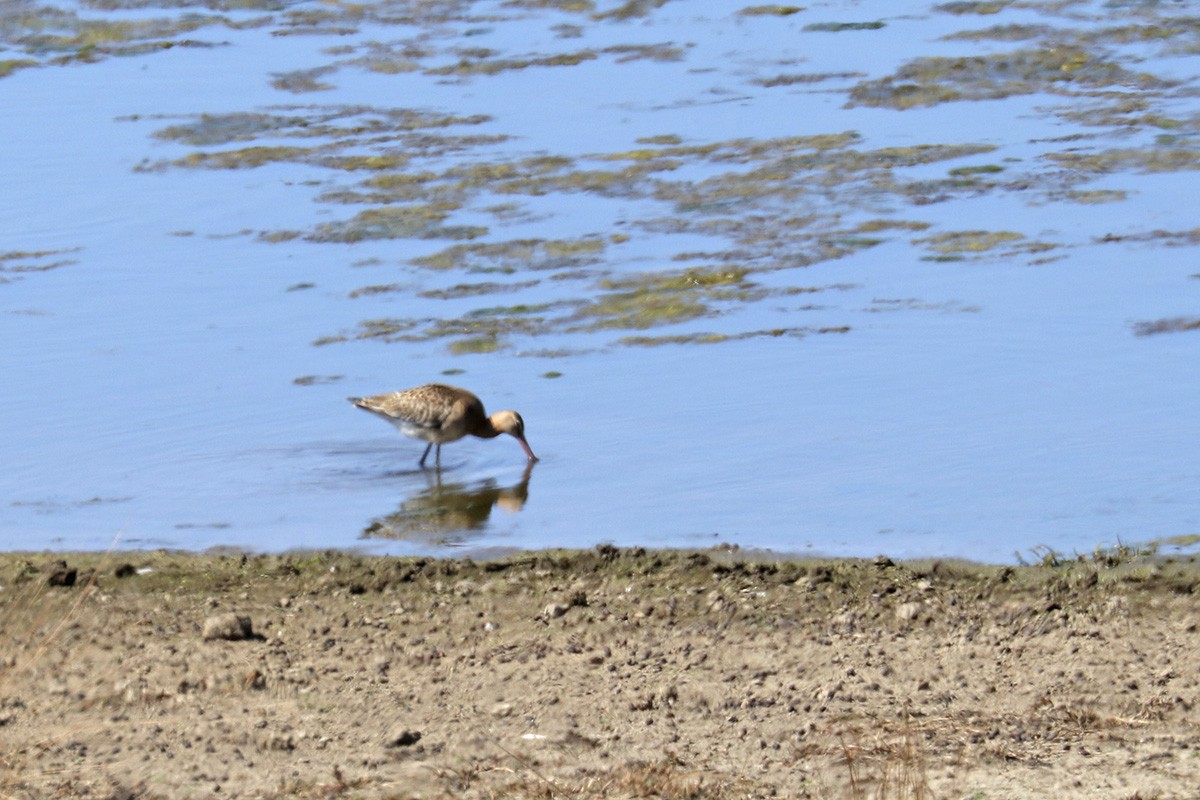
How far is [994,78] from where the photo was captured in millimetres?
21875

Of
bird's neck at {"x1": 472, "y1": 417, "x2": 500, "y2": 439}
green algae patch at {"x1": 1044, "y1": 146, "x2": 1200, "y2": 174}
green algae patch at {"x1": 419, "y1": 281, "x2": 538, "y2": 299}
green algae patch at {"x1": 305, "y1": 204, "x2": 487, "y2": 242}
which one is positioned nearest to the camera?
bird's neck at {"x1": 472, "y1": 417, "x2": 500, "y2": 439}

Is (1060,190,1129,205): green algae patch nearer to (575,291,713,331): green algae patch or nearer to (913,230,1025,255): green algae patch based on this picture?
(913,230,1025,255): green algae patch

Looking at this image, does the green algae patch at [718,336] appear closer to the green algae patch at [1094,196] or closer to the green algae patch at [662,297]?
the green algae patch at [662,297]

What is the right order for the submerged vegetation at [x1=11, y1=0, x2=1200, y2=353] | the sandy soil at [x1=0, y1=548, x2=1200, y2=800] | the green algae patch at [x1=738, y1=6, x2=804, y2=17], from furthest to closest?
the green algae patch at [x1=738, y1=6, x2=804, y2=17]
the submerged vegetation at [x1=11, y1=0, x2=1200, y2=353]
the sandy soil at [x1=0, y1=548, x2=1200, y2=800]

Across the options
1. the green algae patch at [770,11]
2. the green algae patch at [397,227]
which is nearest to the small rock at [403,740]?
the green algae patch at [397,227]

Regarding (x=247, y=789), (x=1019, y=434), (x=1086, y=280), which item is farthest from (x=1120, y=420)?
(x=247, y=789)

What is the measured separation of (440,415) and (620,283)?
11.1 feet

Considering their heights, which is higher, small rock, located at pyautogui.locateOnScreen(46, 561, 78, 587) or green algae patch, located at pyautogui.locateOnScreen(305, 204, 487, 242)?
small rock, located at pyautogui.locateOnScreen(46, 561, 78, 587)

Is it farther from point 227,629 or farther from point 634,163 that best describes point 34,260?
point 227,629

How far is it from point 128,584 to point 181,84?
14.8 m

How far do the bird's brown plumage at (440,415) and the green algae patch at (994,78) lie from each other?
31.0ft

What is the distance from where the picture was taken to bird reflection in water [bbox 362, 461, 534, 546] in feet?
35.7

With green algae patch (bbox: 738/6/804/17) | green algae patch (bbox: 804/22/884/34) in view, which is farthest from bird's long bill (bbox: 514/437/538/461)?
green algae patch (bbox: 738/6/804/17)

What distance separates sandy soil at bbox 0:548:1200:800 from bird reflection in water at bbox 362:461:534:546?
89cm
